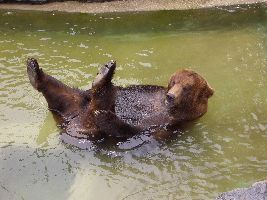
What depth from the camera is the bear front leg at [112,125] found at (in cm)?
563

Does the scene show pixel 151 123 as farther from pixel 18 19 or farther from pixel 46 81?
pixel 18 19

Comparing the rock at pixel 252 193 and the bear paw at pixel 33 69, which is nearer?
the rock at pixel 252 193

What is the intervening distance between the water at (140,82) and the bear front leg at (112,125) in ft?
0.44

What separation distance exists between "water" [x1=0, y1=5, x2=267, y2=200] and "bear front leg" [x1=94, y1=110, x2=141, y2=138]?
13 cm

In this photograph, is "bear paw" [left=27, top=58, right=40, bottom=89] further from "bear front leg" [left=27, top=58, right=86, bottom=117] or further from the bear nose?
the bear nose

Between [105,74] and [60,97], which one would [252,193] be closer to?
[105,74]

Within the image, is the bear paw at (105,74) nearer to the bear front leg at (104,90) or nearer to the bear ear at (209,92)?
the bear front leg at (104,90)

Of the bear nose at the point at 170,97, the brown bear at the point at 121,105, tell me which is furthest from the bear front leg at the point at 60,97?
the bear nose at the point at 170,97

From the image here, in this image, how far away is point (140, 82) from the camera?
23.4 ft

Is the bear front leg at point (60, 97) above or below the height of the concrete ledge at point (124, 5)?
below

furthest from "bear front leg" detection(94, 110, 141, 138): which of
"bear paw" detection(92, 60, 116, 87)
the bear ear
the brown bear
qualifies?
the bear ear

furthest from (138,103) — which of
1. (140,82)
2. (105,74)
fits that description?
(140,82)

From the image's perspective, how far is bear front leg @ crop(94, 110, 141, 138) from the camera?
5.63 m

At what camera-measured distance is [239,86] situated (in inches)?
279
